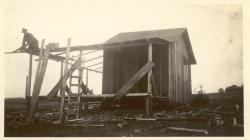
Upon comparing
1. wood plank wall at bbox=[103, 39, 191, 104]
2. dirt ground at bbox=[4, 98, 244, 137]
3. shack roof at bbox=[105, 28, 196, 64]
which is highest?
shack roof at bbox=[105, 28, 196, 64]

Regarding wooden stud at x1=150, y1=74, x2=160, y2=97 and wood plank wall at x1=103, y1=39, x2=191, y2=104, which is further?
wood plank wall at x1=103, y1=39, x2=191, y2=104

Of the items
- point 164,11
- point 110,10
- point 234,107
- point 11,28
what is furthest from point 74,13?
point 234,107

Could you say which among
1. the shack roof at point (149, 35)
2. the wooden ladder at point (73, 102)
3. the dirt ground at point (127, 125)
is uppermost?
the shack roof at point (149, 35)

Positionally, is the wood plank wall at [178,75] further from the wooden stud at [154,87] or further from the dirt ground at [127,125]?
the dirt ground at [127,125]

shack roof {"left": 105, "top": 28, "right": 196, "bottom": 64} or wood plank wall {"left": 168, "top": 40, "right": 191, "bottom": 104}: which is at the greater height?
shack roof {"left": 105, "top": 28, "right": 196, "bottom": 64}

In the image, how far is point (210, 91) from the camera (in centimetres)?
722

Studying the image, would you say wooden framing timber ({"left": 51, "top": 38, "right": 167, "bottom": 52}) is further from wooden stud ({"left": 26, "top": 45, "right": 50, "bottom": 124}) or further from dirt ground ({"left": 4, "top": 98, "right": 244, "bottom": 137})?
dirt ground ({"left": 4, "top": 98, "right": 244, "bottom": 137})

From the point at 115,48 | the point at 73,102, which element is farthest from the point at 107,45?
the point at 73,102

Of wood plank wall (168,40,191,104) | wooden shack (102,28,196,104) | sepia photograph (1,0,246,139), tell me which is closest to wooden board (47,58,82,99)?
sepia photograph (1,0,246,139)

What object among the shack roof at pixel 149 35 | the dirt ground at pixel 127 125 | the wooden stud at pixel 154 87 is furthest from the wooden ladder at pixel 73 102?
the wooden stud at pixel 154 87

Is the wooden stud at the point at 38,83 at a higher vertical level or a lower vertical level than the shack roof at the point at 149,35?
lower

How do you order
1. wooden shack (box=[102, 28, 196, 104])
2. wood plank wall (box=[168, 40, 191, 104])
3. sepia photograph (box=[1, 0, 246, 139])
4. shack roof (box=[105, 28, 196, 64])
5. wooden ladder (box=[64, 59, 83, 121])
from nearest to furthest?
sepia photograph (box=[1, 0, 246, 139])
wooden ladder (box=[64, 59, 83, 121])
shack roof (box=[105, 28, 196, 64])
wooden shack (box=[102, 28, 196, 104])
wood plank wall (box=[168, 40, 191, 104])

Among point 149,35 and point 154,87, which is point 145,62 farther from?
point 154,87

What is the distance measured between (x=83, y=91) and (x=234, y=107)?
131 inches
